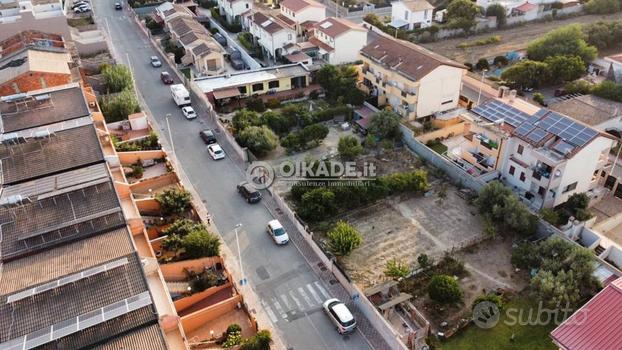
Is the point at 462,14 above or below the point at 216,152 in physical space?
above

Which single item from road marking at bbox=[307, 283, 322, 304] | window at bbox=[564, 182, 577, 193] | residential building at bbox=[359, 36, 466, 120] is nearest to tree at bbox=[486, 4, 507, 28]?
residential building at bbox=[359, 36, 466, 120]

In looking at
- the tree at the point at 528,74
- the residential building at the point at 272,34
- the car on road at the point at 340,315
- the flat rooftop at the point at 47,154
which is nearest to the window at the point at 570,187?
the car on road at the point at 340,315

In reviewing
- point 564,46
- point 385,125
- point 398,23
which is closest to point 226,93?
point 385,125

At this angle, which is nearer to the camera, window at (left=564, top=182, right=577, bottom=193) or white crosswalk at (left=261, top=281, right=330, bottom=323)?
white crosswalk at (left=261, top=281, right=330, bottom=323)

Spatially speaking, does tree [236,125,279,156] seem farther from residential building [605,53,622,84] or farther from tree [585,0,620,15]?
tree [585,0,620,15]

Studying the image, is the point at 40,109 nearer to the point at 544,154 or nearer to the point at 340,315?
the point at 340,315
